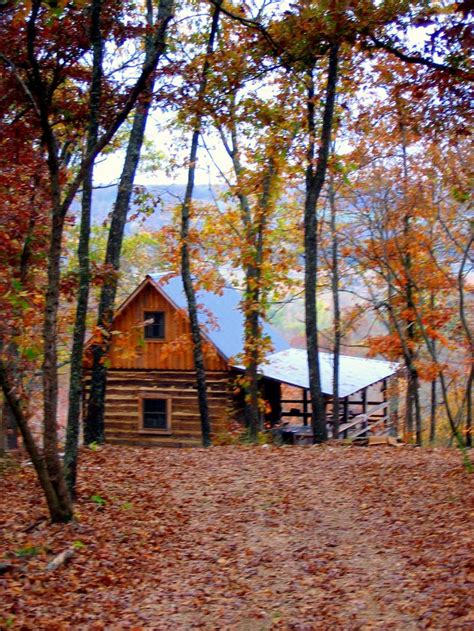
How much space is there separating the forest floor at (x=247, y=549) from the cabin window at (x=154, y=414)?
15.0 m

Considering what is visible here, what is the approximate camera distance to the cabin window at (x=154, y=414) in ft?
90.4

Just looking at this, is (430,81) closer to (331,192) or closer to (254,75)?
(254,75)

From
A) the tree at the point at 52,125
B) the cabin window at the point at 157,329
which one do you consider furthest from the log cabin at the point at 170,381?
the tree at the point at 52,125

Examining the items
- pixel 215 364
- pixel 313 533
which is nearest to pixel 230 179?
pixel 215 364

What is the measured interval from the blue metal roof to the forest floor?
1214 cm

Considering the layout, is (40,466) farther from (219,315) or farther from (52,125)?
(219,315)

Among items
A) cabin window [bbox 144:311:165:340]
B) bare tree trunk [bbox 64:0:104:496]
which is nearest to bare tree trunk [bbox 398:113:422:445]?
cabin window [bbox 144:311:165:340]

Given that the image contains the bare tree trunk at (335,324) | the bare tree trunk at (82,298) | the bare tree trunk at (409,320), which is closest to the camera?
the bare tree trunk at (82,298)

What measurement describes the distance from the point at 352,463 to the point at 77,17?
8745 mm

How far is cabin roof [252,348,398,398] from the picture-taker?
83.6 ft

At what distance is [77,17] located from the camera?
29.2 feet

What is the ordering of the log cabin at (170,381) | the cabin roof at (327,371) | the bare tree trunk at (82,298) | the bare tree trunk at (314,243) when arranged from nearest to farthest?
the bare tree trunk at (82,298)
the bare tree trunk at (314,243)
the cabin roof at (327,371)
the log cabin at (170,381)

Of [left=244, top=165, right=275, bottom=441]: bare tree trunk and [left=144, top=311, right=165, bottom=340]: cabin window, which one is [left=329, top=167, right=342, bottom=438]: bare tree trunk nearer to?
[left=244, top=165, right=275, bottom=441]: bare tree trunk

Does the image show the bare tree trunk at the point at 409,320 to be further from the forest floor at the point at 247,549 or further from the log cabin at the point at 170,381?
the forest floor at the point at 247,549
